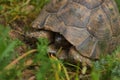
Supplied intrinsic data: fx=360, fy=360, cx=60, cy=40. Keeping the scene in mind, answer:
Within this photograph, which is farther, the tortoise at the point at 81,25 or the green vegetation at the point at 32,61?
the tortoise at the point at 81,25

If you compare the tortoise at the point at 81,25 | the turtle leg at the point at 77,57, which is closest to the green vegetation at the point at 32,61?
the turtle leg at the point at 77,57

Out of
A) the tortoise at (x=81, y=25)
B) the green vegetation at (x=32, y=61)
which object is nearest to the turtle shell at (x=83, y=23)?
the tortoise at (x=81, y=25)

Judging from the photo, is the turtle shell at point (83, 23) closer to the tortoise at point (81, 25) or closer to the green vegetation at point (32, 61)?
the tortoise at point (81, 25)

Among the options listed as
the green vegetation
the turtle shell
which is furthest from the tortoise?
the green vegetation

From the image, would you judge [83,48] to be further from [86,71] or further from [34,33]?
[34,33]

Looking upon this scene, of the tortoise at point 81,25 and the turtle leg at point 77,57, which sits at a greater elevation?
the tortoise at point 81,25

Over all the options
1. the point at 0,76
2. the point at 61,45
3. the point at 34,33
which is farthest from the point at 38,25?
the point at 0,76

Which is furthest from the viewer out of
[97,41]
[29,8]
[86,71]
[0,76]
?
[29,8]

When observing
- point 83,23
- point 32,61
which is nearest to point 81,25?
point 83,23
